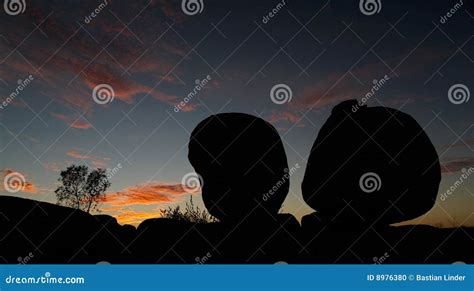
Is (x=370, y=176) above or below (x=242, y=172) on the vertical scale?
above

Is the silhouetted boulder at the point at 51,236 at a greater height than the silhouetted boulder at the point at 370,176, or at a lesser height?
lesser

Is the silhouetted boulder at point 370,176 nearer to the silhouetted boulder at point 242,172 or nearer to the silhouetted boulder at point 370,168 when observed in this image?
the silhouetted boulder at point 370,168

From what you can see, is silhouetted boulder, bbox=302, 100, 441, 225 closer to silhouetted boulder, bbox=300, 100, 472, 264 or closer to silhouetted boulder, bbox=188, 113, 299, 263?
silhouetted boulder, bbox=300, 100, 472, 264

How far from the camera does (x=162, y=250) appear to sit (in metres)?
11.7

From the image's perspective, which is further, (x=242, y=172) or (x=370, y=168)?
(x=242, y=172)

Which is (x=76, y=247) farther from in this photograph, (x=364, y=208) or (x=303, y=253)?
(x=364, y=208)

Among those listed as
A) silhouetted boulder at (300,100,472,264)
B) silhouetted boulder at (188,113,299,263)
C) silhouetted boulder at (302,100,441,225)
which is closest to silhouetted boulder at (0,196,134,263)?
silhouetted boulder at (188,113,299,263)

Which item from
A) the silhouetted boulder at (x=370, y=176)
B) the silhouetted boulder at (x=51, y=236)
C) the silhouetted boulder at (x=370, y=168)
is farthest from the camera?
the silhouetted boulder at (x=370, y=168)

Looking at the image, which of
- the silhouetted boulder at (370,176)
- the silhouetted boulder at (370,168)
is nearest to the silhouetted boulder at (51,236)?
the silhouetted boulder at (370,176)

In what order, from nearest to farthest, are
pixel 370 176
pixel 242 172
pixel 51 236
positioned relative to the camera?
pixel 51 236, pixel 370 176, pixel 242 172

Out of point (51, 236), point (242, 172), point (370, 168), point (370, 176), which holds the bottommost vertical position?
point (51, 236)

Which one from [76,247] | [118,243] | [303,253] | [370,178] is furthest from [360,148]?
[76,247]

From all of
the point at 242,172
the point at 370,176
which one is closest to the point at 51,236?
the point at 242,172

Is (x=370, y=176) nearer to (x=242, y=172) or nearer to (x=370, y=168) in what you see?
(x=370, y=168)
